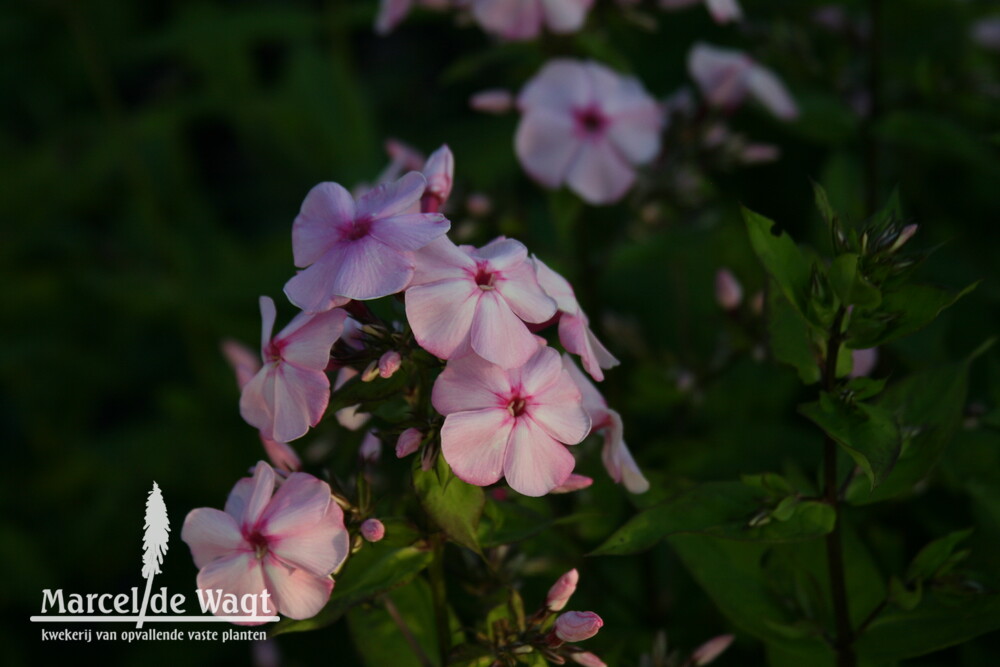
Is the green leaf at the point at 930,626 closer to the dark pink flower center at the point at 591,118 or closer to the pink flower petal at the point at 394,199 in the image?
the pink flower petal at the point at 394,199

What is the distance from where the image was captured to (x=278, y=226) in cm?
356

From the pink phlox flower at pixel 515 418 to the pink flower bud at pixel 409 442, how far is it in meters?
0.07

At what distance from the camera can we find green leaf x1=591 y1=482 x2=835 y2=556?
3.55ft

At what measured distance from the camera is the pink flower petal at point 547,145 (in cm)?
171

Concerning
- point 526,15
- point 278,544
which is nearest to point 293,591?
point 278,544

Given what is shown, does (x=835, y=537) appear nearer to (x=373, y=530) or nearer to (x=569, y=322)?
(x=569, y=322)

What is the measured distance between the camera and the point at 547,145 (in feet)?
5.67

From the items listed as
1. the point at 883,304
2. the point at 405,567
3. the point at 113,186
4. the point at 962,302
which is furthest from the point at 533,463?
the point at 113,186

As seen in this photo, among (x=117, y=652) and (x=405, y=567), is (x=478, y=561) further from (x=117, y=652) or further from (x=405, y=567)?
(x=117, y=652)

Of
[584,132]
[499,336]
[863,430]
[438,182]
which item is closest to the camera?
[499,336]

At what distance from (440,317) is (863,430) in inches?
19.0

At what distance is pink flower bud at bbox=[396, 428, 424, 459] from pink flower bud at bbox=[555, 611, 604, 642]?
0.78 ft

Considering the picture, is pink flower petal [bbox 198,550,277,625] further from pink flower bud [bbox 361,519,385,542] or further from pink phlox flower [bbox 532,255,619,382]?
pink phlox flower [bbox 532,255,619,382]

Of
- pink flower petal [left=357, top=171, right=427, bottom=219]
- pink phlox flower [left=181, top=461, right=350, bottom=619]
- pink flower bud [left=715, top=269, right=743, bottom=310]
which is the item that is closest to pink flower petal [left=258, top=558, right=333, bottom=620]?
pink phlox flower [left=181, top=461, right=350, bottom=619]
